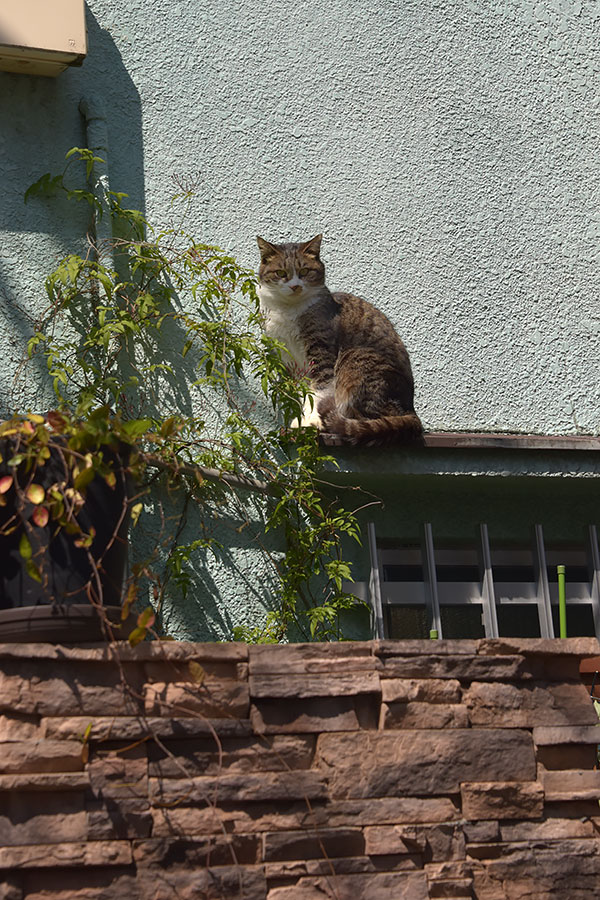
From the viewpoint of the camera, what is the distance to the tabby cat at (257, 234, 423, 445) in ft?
13.6

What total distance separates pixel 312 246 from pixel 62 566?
216 cm

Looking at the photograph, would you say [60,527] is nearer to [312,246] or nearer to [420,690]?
[420,690]

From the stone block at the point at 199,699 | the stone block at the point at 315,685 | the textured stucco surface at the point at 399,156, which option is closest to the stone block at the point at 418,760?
the stone block at the point at 315,685

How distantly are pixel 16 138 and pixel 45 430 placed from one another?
2065 millimetres

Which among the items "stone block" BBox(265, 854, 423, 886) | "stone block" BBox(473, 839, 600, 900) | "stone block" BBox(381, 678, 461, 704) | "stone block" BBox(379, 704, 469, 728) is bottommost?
"stone block" BBox(473, 839, 600, 900)

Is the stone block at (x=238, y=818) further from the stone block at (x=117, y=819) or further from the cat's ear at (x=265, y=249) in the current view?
the cat's ear at (x=265, y=249)

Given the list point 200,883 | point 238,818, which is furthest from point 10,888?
point 238,818

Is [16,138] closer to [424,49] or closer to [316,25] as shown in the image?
[316,25]

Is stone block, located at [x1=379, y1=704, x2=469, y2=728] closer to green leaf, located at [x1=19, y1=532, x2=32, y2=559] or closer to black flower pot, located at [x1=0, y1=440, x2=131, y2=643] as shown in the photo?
black flower pot, located at [x1=0, y1=440, x2=131, y2=643]

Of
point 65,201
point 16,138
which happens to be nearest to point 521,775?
point 65,201

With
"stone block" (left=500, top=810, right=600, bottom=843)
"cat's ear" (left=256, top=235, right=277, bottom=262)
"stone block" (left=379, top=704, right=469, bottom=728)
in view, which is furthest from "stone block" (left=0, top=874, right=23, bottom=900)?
"cat's ear" (left=256, top=235, right=277, bottom=262)

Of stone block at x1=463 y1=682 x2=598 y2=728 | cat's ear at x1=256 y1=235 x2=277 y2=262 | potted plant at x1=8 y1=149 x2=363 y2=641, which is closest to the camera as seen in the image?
stone block at x1=463 y1=682 x2=598 y2=728

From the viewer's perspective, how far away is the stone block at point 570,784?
9.02 ft

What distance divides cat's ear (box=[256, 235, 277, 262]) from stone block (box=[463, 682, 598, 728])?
2.14 metres
